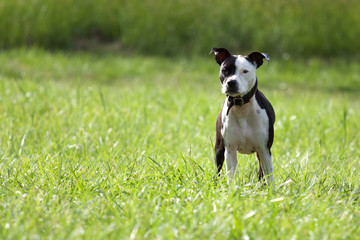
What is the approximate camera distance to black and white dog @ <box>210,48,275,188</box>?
126 inches

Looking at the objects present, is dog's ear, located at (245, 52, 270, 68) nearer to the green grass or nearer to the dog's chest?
the dog's chest

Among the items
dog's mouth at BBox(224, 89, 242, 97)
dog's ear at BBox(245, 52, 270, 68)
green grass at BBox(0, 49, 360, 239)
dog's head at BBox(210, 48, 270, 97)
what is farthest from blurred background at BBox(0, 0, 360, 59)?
dog's mouth at BBox(224, 89, 242, 97)

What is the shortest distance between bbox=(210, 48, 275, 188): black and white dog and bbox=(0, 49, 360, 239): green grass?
0.57ft

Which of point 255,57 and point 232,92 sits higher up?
point 255,57

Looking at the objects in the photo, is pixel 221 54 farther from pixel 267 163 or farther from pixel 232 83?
pixel 267 163

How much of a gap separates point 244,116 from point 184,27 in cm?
932

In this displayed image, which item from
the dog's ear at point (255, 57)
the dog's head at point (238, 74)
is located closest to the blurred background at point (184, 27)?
the dog's ear at point (255, 57)

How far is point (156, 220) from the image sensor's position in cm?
280

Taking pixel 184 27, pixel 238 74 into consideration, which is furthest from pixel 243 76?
pixel 184 27

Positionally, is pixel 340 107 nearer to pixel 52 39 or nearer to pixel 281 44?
pixel 281 44

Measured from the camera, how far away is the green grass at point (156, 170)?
8.90 feet

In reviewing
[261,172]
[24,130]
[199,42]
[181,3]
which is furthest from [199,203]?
[181,3]

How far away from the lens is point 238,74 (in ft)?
10.4

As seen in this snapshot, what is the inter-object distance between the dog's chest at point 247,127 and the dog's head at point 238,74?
16 centimetres
